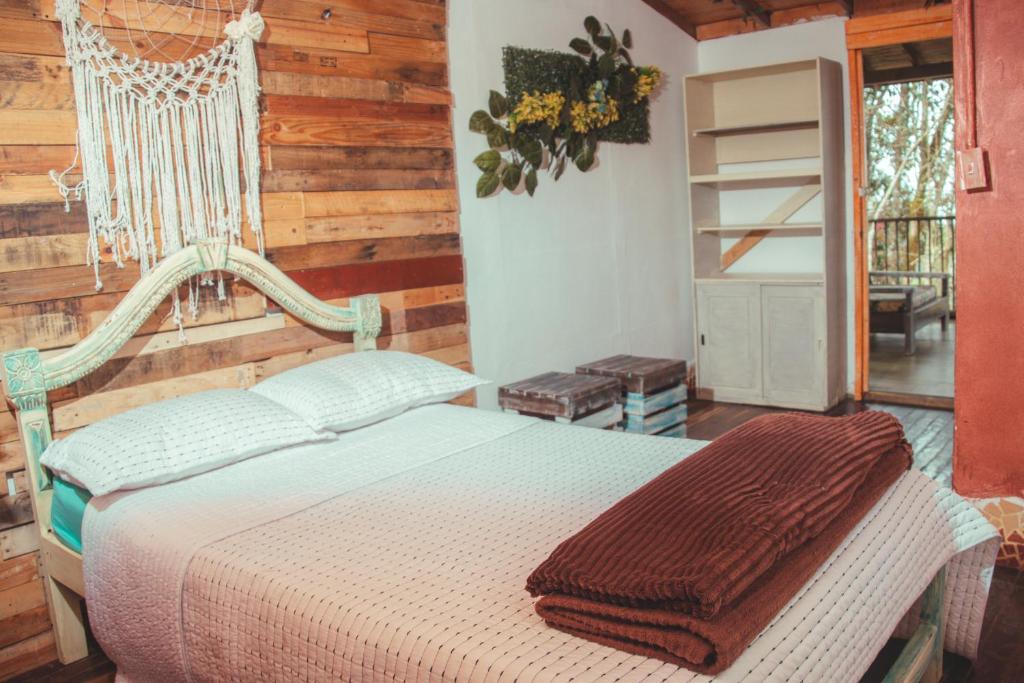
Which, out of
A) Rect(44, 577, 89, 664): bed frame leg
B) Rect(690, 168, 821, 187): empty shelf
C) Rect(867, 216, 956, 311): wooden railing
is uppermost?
Rect(690, 168, 821, 187): empty shelf

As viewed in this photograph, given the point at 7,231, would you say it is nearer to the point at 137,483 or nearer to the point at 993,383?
the point at 137,483

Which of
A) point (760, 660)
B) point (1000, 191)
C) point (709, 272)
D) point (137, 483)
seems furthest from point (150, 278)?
point (709, 272)

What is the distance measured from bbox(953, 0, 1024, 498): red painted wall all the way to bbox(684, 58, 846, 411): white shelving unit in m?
1.92

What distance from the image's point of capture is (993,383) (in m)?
2.82

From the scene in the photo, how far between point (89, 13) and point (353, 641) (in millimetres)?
2045

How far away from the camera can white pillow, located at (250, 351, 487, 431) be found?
2.73m

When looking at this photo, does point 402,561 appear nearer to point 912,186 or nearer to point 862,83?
point 862,83

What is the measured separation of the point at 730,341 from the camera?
5078 mm

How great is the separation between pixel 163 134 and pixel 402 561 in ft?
5.62

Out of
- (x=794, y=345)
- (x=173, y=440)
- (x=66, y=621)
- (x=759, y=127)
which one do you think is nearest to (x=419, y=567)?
(x=173, y=440)

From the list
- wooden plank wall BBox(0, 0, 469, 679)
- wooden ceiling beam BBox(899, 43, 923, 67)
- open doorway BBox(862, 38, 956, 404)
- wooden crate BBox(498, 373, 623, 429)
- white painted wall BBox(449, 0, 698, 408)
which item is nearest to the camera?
wooden plank wall BBox(0, 0, 469, 679)

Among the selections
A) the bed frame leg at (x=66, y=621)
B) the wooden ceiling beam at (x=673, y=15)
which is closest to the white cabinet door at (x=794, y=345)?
the wooden ceiling beam at (x=673, y=15)

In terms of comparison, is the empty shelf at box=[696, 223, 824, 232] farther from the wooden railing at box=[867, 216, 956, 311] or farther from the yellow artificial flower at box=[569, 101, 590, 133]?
the wooden railing at box=[867, 216, 956, 311]

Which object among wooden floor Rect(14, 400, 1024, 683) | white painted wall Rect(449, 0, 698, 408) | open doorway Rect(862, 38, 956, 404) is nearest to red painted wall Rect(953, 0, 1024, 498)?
wooden floor Rect(14, 400, 1024, 683)
